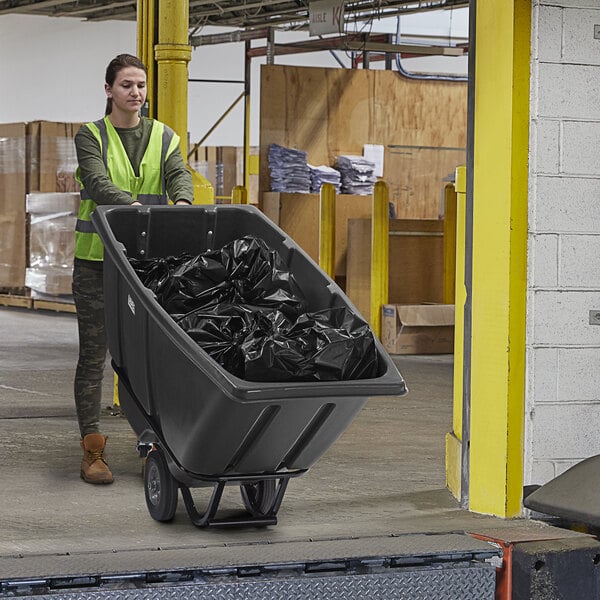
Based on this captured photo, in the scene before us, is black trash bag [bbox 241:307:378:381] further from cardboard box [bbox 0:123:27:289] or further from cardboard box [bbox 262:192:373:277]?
cardboard box [bbox 0:123:27:289]

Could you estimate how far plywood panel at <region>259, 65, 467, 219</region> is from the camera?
1415 cm

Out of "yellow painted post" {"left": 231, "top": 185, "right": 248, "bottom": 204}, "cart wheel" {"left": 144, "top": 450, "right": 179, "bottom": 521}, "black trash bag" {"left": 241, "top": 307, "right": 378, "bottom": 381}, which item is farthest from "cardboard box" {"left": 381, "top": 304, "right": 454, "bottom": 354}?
"black trash bag" {"left": 241, "top": 307, "right": 378, "bottom": 381}

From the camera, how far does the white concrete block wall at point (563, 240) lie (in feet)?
16.0

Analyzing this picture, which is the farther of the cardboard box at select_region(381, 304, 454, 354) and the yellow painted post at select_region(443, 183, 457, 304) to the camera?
the yellow painted post at select_region(443, 183, 457, 304)

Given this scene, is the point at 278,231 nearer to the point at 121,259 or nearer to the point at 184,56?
the point at 121,259

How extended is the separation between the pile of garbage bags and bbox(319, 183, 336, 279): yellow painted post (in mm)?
7529

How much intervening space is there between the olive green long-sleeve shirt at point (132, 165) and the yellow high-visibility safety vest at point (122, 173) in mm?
27

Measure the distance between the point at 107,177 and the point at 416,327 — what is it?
22.0 feet

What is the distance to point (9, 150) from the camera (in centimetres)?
1611

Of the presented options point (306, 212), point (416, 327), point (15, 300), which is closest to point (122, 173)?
point (416, 327)

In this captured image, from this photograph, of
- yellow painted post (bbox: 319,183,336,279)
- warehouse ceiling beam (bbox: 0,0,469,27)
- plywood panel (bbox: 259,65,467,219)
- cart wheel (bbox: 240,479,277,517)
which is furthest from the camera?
warehouse ceiling beam (bbox: 0,0,469,27)

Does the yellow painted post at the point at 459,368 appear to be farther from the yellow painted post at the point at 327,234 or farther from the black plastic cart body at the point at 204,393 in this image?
the yellow painted post at the point at 327,234

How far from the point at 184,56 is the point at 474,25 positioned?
2632 mm

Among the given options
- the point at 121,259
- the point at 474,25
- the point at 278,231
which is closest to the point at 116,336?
the point at 121,259
